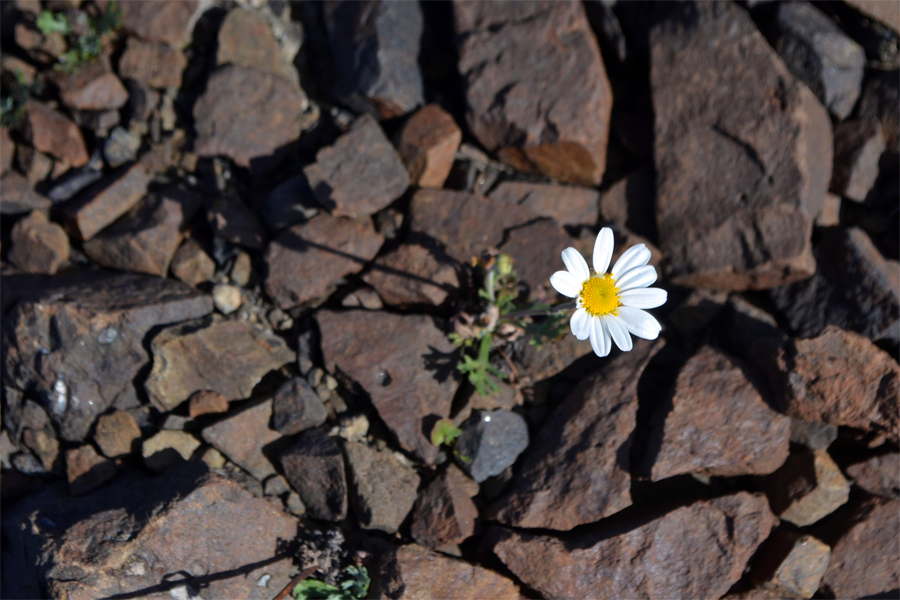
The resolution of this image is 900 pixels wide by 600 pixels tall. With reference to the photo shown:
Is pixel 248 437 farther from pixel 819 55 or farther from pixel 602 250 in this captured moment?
pixel 819 55

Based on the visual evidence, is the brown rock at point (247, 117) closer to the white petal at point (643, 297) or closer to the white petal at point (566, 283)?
the white petal at point (566, 283)

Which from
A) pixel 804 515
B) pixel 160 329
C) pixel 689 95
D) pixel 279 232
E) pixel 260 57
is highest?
pixel 260 57

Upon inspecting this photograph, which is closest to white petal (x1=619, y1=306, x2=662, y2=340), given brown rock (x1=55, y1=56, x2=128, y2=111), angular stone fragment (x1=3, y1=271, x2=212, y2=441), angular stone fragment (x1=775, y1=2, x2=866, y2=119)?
angular stone fragment (x1=775, y1=2, x2=866, y2=119)

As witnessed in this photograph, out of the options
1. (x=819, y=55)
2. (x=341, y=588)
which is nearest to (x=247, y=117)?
(x=341, y=588)

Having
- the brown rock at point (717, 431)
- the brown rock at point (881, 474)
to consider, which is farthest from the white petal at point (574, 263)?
the brown rock at point (881, 474)

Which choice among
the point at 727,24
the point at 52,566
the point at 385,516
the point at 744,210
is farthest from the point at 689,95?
the point at 52,566

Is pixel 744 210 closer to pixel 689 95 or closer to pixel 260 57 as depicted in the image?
pixel 689 95
